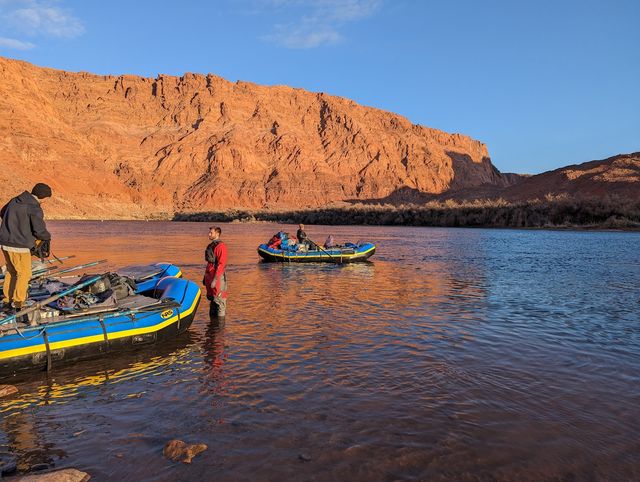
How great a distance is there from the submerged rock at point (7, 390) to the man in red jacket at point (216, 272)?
12.6 ft

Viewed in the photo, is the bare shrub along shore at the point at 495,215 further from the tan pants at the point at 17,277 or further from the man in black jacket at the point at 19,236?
the tan pants at the point at 17,277

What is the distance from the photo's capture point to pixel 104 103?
131m

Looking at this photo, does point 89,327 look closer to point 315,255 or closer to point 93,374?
point 93,374

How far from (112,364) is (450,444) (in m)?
4.99

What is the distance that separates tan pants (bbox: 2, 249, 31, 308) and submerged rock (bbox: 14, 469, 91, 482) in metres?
4.32

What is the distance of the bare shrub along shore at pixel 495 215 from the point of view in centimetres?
5328

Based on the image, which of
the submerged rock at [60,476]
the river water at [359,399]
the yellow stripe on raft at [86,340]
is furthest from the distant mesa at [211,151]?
the submerged rock at [60,476]

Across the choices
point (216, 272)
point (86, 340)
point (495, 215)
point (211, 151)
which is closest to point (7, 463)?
point (86, 340)

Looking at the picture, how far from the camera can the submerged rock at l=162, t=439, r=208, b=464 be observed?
4515 mm

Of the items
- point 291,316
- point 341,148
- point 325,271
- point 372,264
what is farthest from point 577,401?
point 341,148

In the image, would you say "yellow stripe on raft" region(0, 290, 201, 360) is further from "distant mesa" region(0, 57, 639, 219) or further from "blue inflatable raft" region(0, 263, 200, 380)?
"distant mesa" region(0, 57, 639, 219)

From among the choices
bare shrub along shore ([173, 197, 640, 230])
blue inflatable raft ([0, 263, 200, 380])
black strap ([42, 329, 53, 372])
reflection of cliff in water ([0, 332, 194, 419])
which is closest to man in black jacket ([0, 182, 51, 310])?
blue inflatable raft ([0, 263, 200, 380])

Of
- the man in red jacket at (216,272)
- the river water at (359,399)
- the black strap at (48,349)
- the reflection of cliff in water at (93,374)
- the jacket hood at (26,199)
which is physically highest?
the jacket hood at (26,199)

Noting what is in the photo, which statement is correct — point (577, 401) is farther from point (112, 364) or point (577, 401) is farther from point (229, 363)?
point (112, 364)
